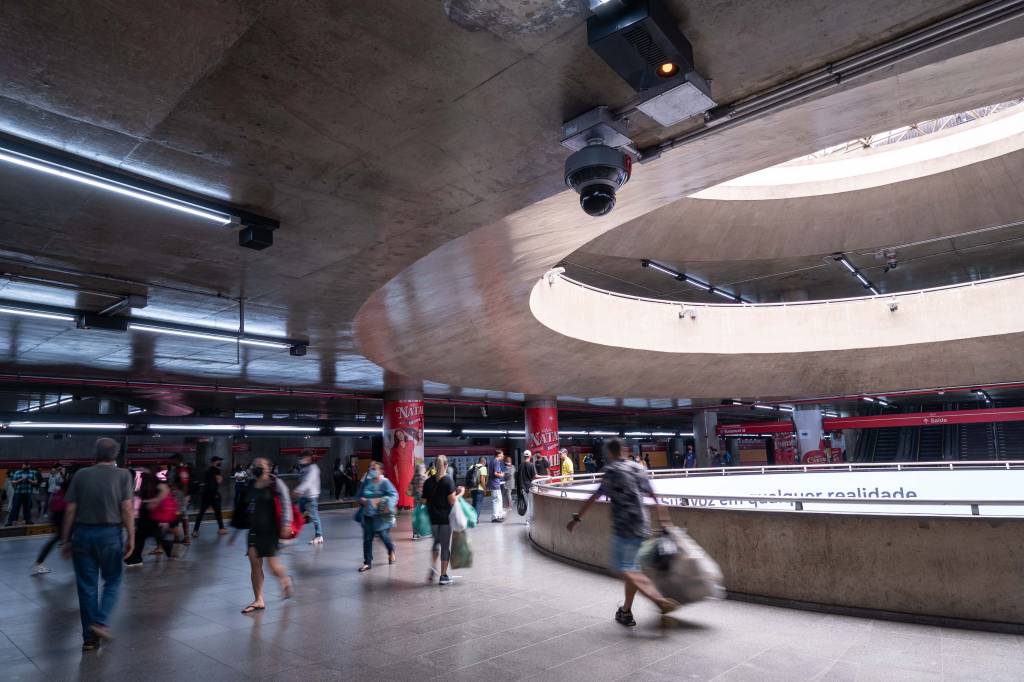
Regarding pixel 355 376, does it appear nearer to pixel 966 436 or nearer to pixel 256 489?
pixel 256 489

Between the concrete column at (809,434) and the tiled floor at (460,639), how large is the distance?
74.7ft

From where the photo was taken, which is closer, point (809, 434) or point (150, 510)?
point (150, 510)

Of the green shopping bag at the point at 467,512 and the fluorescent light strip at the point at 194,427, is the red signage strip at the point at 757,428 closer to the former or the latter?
the fluorescent light strip at the point at 194,427

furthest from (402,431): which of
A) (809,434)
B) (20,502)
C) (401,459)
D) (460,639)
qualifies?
(809,434)

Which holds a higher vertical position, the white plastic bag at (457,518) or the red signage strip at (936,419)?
the red signage strip at (936,419)

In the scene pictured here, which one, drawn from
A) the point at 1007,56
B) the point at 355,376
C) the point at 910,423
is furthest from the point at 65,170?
the point at 910,423

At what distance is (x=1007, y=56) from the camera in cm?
498

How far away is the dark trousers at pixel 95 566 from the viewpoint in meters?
5.53

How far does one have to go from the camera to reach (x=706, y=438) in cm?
3136

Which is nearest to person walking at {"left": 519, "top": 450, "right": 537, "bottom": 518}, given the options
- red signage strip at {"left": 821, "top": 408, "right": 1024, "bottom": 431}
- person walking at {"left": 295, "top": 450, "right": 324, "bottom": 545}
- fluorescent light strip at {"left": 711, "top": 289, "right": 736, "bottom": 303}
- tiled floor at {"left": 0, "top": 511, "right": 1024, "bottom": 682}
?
person walking at {"left": 295, "top": 450, "right": 324, "bottom": 545}

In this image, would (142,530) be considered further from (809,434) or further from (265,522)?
(809,434)

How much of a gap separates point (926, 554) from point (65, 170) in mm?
8529

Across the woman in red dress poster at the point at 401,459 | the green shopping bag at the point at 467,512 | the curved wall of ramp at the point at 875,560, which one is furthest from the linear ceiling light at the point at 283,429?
the curved wall of ramp at the point at 875,560

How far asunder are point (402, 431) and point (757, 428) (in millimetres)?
17200
